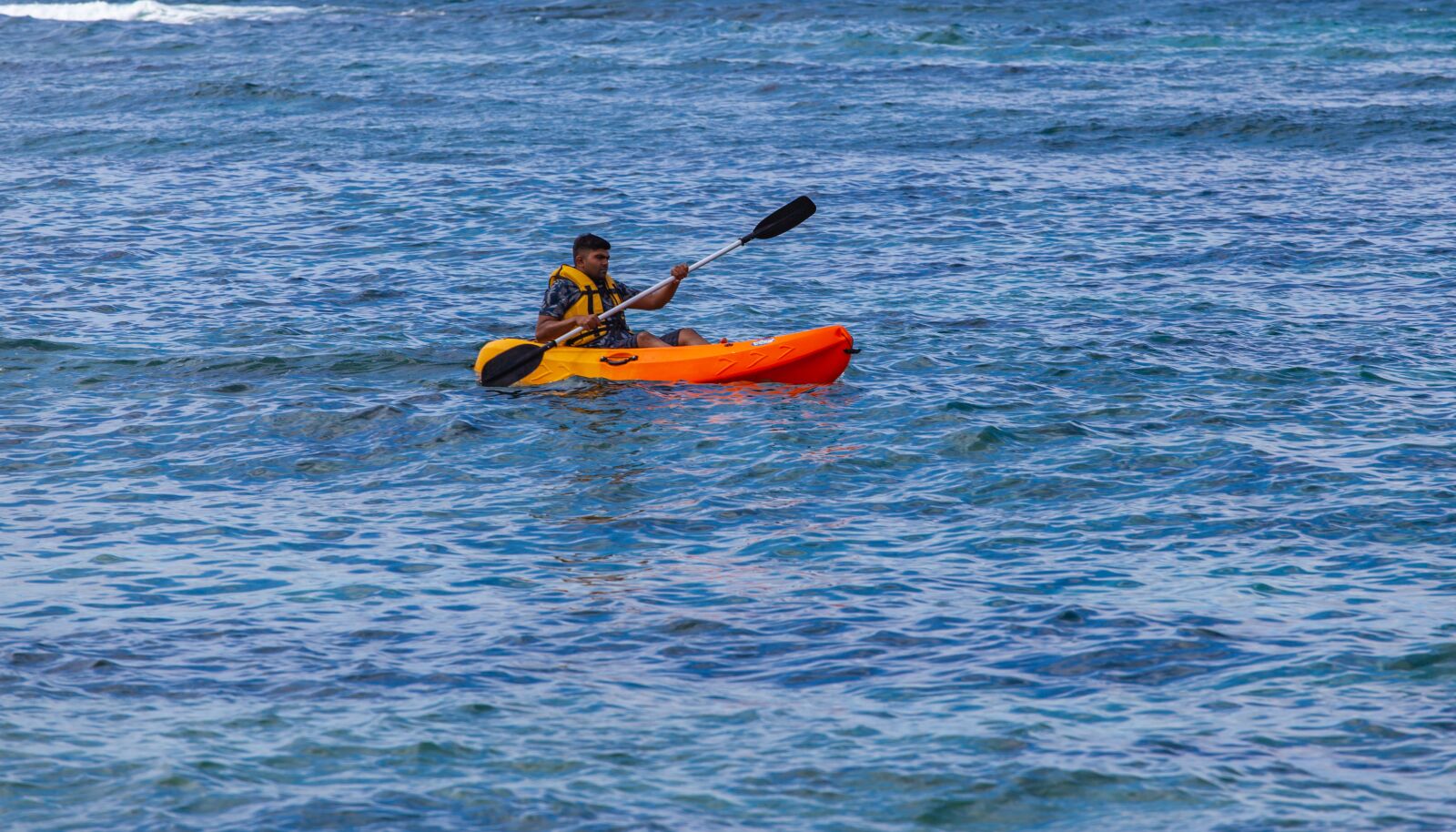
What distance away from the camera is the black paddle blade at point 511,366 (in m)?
12.7

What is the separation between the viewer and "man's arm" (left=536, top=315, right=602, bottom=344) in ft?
42.6

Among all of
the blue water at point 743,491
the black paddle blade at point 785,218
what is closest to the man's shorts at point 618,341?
the blue water at point 743,491

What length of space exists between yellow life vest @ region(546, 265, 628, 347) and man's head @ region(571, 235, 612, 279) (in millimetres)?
66

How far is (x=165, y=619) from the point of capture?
28.1 ft

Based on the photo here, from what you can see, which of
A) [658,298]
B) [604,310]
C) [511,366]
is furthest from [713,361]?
[511,366]

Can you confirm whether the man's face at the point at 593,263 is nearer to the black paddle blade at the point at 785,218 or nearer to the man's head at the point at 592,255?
the man's head at the point at 592,255

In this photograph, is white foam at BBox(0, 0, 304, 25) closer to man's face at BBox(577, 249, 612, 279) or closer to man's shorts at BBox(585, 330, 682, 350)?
man's face at BBox(577, 249, 612, 279)

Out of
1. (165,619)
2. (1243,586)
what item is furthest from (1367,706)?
(165,619)

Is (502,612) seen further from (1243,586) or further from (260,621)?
(1243,586)

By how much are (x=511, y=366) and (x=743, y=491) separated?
294 centimetres

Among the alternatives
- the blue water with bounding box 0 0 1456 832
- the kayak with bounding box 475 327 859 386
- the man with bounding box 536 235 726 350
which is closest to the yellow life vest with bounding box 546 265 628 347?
the man with bounding box 536 235 726 350

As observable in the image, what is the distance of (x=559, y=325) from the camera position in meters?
13.0

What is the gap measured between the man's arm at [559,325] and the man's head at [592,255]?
1.30 ft

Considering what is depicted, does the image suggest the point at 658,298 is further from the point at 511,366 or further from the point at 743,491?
the point at 743,491
